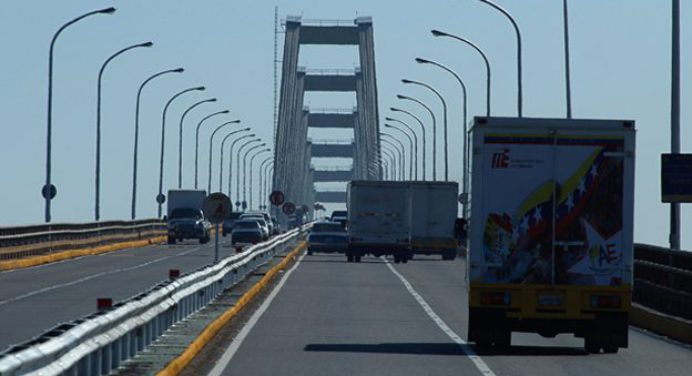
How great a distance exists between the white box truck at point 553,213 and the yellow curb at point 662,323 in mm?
3734

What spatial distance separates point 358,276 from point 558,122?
30192mm

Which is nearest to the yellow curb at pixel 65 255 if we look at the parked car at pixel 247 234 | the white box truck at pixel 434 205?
the parked car at pixel 247 234

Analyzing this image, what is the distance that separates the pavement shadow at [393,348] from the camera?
75.4 feet

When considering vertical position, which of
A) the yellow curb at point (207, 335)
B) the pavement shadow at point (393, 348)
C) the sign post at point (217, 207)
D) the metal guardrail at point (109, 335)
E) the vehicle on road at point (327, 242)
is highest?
the sign post at point (217, 207)

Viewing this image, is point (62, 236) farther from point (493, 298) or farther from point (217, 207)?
point (493, 298)

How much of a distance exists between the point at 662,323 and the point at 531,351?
5.41 meters

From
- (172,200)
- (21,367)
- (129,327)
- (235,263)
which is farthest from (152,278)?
(172,200)

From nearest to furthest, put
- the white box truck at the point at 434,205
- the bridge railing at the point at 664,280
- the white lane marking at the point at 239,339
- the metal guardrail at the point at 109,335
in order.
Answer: the metal guardrail at the point at 109,335, the white lane marking at the point at 239,339, the bridge railing at the point at 664,280, the white box truck at the point at 434,205

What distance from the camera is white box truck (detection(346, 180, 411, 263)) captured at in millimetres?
67375

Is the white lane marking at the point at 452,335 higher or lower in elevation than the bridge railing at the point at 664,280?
lower

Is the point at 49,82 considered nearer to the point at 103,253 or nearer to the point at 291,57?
the point at 103,253

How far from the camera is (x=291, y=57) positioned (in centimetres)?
16062

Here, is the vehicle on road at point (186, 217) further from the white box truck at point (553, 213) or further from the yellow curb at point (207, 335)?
the white box truck at point (553, 213)

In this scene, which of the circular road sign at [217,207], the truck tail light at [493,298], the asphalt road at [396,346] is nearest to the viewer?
the asphalt road at [396,346]
